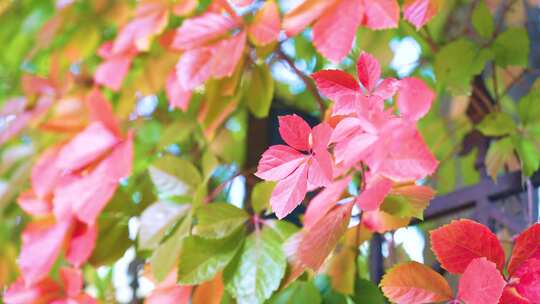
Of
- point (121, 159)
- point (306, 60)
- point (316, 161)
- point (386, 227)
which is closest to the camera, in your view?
point (316, 161)

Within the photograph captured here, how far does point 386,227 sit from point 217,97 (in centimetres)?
23

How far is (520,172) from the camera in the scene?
491 millimetres

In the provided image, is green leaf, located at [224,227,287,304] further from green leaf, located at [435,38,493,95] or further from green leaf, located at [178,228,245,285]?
green leaf, located at [435,38,493,95]

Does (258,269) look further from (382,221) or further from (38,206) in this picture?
(38,206)

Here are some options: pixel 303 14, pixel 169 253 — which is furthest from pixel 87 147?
pixel 303 14

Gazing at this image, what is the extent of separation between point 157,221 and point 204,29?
165mm

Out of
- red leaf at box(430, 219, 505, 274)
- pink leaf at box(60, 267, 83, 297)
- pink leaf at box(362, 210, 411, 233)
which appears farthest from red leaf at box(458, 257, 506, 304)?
pink leaf at box(60, 267, 83, 297)

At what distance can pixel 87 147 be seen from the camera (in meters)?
0.57

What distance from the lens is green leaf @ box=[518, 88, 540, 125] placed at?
485mm

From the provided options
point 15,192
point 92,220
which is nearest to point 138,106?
point 15,192

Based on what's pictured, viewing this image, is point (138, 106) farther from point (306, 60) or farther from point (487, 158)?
point (487, 158)

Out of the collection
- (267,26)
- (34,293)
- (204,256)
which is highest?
(267,26)

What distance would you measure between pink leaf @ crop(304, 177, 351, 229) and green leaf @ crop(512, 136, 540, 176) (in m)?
0.14

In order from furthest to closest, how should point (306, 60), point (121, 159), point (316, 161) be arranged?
point (306, 60) → point (121, 159) → point (316, 161)
